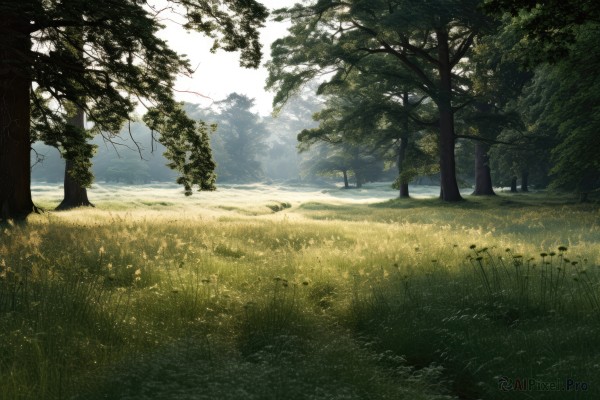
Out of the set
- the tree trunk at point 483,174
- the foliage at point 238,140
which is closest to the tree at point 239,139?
the foliage at point 238,140

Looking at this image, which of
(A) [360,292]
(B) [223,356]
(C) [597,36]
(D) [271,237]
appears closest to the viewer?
(B) [223,356]

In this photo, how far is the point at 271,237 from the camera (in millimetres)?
10852

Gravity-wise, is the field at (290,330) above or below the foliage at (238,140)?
below

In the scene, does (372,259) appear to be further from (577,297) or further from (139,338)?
(139,338)

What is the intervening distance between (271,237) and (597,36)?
36.4 feet

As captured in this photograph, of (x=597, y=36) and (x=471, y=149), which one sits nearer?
(x=597, y=36)

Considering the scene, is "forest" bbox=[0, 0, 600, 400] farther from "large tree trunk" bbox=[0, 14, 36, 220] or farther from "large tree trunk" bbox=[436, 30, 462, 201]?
"large tree trunk" bbox=[436, 30, 462, 201]

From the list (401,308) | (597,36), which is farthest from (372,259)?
(597,36)

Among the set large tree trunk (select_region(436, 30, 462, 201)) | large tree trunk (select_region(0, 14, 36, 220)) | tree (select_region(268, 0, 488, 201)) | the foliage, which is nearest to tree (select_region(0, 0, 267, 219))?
large tree trunk (select_region(0, 14, 36, 220))

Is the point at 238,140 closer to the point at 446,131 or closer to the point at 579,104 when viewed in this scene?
the point at 446,131

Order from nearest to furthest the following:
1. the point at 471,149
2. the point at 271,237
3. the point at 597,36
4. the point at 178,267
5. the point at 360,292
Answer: the point at 360,292, the point at 178,267, the point at 271,237, the point at 597,36, the point at 471,149

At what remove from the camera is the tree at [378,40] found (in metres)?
22.4

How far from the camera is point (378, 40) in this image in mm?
26562

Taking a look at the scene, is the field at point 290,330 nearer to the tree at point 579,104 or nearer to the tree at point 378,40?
the tree at point 579,104
